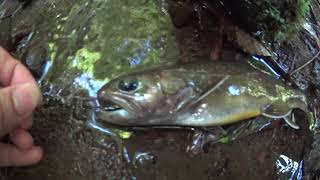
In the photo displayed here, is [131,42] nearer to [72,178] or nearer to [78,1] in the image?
[78,1]

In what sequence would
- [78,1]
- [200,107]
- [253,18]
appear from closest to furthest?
[200,107], [253,18], [78,1]

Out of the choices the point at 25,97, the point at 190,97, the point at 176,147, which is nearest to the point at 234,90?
the point at 190,97

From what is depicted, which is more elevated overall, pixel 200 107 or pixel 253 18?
pixel 253 18

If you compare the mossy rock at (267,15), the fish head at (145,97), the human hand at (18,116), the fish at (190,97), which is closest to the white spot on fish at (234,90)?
the fish at (190,97)

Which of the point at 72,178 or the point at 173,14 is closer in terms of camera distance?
the point at 72,178

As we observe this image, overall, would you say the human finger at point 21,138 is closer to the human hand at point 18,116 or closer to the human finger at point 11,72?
the human hand at point 18,116

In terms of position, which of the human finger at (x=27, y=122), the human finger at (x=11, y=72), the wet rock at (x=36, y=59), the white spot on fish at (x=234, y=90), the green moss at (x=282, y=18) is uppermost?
the green moss at (x=282, y=18)

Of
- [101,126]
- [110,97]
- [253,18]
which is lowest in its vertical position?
[101,126]

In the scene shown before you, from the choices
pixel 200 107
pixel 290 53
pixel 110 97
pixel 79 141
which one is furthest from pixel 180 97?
pixel 290 53
